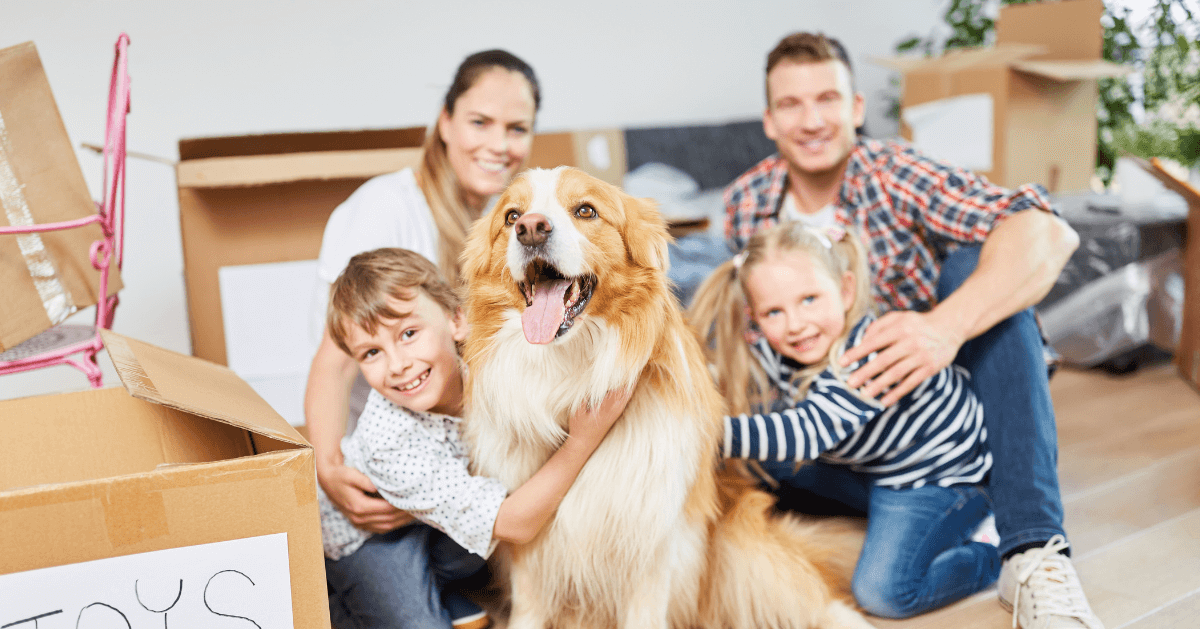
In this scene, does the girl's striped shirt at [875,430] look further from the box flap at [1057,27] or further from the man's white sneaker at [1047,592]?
the box flap at [1057,27]

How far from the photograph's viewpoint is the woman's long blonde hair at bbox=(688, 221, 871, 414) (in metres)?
1.61

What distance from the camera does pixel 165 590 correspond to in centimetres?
98

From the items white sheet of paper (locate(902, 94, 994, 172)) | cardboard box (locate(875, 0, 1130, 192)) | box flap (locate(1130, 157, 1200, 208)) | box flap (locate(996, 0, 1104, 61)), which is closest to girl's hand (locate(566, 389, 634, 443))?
box flap (locate(1130, 157, 1200, 208))

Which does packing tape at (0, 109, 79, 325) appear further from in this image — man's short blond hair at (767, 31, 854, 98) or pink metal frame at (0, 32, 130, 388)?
man's short blond hair at (767, 31, 854, 98)

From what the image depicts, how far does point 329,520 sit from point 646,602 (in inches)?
24.7

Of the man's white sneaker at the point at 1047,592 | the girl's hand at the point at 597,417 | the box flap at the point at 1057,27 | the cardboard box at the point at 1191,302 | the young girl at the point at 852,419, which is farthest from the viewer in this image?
the box flap at the point at 1057,27

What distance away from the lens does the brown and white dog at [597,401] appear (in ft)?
4.15

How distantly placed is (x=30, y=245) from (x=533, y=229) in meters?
0.99

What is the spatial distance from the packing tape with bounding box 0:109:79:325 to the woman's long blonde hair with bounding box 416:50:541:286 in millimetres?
738

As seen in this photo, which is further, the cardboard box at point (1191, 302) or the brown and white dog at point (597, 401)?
the cardboard box at point (1191, 302)

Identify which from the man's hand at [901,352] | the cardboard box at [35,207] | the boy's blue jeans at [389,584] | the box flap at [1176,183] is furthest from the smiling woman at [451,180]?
the box flap at [1176,183]

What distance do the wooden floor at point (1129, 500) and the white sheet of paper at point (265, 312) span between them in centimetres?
174

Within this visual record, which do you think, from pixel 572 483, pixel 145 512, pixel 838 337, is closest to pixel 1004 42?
pixel 838 337

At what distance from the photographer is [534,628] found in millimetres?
1428
